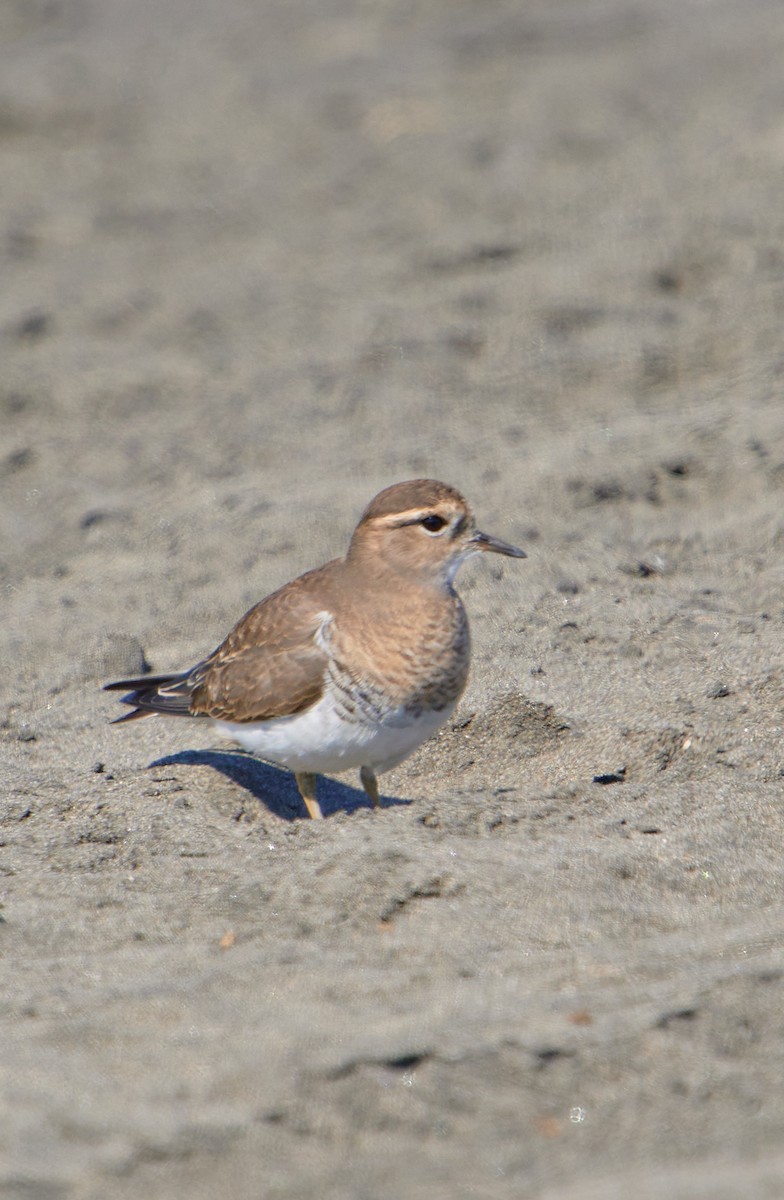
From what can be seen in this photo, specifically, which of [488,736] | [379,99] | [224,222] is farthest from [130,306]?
[488,736]

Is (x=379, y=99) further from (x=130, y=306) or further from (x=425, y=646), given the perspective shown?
(x=425, y=646)

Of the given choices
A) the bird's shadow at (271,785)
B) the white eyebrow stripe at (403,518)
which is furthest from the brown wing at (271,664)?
the white eyebrow stripe at (403,518)

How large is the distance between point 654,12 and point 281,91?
3334 mm

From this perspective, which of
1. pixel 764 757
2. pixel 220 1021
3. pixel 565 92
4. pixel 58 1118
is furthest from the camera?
pixel 565 92

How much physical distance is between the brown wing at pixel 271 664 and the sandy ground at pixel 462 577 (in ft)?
0.97

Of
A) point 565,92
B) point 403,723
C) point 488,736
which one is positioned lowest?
point 488,736

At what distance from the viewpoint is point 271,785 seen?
5723mm

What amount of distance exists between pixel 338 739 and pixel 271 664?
19.4 inches

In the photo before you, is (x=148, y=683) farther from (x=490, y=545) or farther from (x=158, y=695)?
(x=490, y=545)

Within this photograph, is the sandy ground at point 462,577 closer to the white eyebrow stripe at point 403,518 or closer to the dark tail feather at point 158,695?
the dark tail feather at point 158,695

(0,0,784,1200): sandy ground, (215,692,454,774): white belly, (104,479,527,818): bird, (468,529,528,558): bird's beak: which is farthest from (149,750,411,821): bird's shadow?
(468,529,528,558): bird's beak

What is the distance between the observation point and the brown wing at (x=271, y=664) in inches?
209

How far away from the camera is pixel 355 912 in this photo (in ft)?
13.6

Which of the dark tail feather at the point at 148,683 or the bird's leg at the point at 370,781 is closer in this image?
the bird's leg at the point at 370,781
